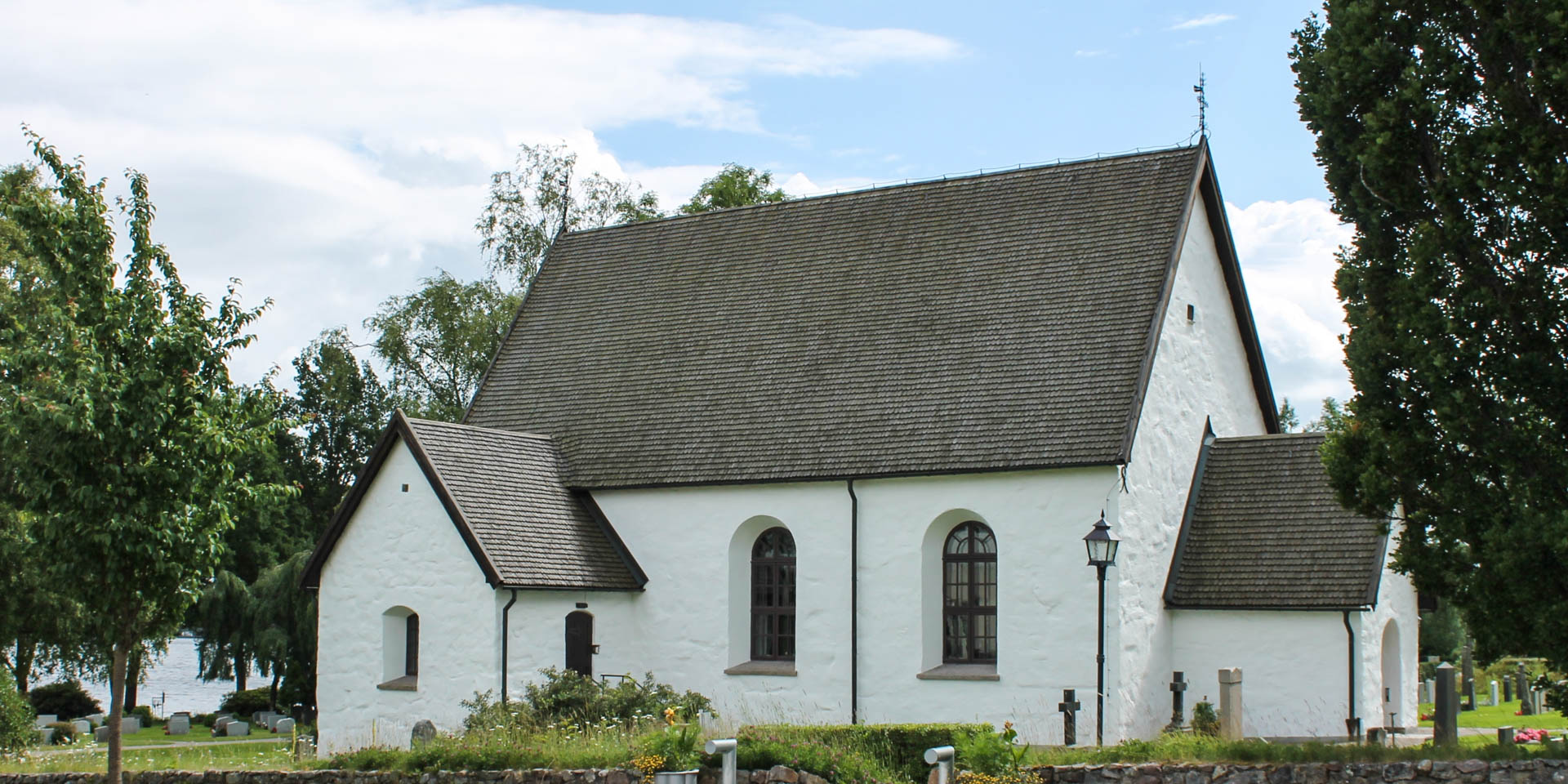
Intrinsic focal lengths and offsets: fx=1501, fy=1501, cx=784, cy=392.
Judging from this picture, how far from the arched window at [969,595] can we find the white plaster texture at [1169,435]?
208 centimetres

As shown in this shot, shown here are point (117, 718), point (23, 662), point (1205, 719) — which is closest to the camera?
point (117, 718)

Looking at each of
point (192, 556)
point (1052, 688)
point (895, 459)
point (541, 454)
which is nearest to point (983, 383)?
point (895, 459)

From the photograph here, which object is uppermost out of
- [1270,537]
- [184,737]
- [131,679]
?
[1270,537]

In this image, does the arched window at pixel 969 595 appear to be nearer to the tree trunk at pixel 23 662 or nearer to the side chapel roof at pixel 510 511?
A: the side chapel roof at pixel 510 511

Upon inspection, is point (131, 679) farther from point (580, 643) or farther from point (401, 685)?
point (580, 643)

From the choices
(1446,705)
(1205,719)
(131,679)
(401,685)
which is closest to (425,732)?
(401,685)

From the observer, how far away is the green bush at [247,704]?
37344mm

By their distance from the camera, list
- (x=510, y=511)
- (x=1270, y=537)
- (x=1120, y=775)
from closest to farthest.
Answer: (x=1120, y=775)
(x=1270, y=537)
(x=510, y=511)

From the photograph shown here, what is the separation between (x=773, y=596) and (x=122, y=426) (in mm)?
10968

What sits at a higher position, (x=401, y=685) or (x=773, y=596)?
(x=773, y=596)

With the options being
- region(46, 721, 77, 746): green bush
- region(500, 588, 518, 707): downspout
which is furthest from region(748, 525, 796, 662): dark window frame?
region(46, 721, 77, 746): green bush

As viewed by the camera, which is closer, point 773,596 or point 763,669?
point 763,669

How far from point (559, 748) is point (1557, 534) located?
396 inches

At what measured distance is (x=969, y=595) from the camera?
848 inches
